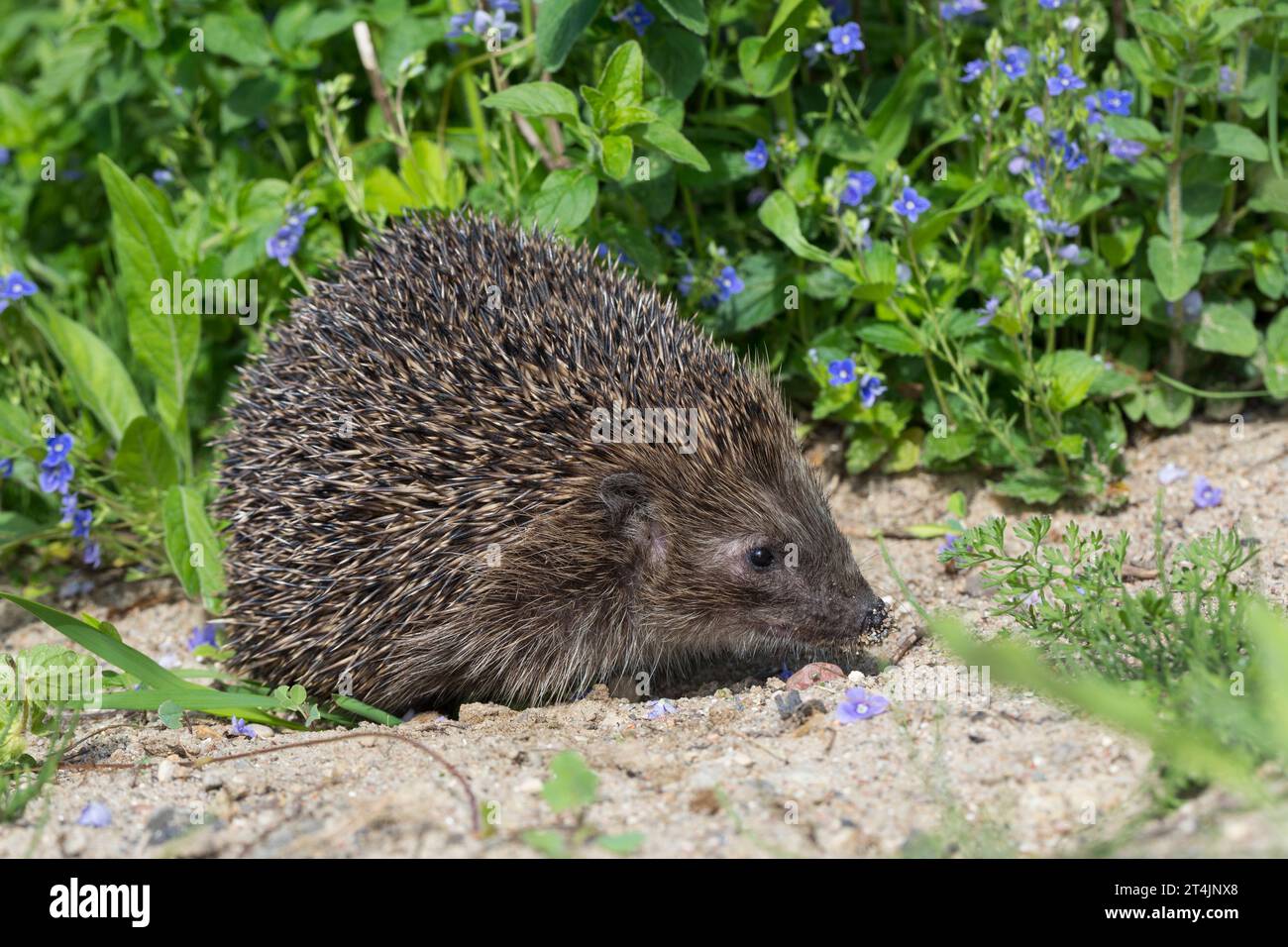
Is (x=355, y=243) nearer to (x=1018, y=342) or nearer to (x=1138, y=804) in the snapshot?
(x=1018, y=342)

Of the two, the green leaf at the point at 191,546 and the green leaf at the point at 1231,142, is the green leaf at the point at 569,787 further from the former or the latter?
the green leaf at the point at 1231,142

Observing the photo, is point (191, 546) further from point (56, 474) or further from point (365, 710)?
point (365, 710)

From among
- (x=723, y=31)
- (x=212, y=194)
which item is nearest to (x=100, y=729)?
(x=212, y=194)

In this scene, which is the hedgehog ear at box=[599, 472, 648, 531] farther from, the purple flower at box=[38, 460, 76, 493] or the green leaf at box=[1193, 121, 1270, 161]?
the green leaf at box=[1193, 121, 1270, 161]

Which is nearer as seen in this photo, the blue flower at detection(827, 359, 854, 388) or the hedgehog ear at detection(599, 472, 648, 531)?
the hedgehog ear at detection(599, 472, 648, 531)

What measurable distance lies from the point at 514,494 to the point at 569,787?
63.5 inches

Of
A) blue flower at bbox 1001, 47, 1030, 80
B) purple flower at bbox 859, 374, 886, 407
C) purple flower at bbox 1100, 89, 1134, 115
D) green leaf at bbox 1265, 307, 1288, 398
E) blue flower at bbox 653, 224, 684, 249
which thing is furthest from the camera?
blue flower at bbox 653, 224, 684, 249

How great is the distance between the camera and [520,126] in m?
6.66

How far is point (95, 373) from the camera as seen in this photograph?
23.2ft

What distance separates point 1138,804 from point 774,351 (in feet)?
12.2

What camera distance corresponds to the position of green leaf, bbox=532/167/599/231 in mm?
6062

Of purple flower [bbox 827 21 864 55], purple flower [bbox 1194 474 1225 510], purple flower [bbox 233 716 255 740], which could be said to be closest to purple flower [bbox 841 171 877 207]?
purple flower [bbox 827 21 864 55]

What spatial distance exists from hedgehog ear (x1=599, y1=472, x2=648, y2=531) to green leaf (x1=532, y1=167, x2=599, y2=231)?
130cm

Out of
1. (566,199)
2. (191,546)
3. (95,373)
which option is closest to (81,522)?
(191,546)
